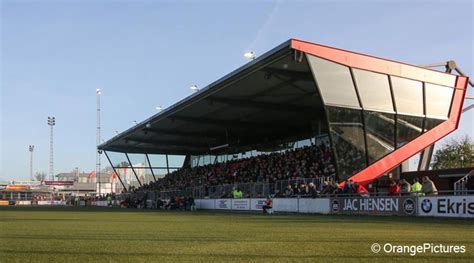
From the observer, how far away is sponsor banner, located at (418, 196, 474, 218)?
17719 millimetres

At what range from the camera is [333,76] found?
27172 millimetres

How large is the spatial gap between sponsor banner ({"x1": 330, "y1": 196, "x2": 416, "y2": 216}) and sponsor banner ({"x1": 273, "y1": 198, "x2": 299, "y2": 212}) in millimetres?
3687

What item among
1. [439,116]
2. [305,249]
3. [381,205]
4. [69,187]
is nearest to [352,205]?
[381,205]

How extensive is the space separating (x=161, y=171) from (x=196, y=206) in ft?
91.2

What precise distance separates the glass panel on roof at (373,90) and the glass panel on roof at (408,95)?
1.73 feet

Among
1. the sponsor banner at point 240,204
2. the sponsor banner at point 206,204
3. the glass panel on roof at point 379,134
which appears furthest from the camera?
the sponsor banner at point 206,204

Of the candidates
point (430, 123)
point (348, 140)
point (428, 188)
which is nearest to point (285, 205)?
point (348, 140)

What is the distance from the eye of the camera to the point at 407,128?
31172mm

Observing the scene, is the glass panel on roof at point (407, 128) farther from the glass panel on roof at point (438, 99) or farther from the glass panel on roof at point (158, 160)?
the glass panel on roof at point (158, 160)

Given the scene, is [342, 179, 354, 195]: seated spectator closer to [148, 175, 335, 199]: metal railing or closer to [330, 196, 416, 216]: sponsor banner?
[330, 196, 416, 216]: sponsor banner

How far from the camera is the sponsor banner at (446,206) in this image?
1772cm

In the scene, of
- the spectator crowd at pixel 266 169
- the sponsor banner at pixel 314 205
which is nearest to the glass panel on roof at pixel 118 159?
the spectator crowd at pixel 266 169

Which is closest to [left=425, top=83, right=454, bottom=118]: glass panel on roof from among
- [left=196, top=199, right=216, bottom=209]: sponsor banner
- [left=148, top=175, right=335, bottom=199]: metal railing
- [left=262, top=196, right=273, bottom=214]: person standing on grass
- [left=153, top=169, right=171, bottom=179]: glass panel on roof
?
[left=148, top=175, right=335, bottom=199]: metal railing

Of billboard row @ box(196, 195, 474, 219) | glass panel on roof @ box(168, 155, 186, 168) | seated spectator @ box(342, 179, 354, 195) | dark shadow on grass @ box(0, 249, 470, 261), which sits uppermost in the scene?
glass panel on roof @ box(168, 155, 186, 168)
